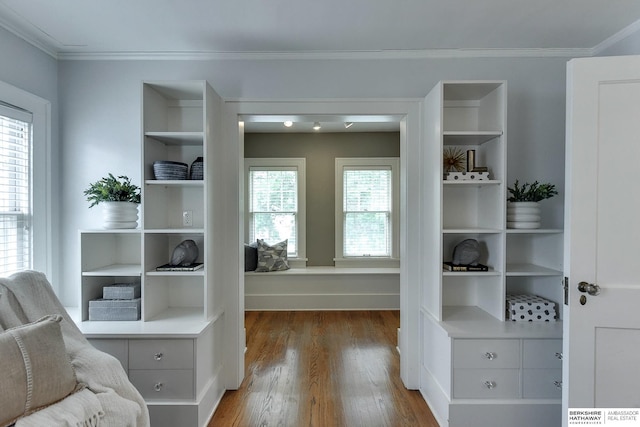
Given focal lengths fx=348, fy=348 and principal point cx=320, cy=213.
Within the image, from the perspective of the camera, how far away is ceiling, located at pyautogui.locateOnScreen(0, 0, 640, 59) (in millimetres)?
2064

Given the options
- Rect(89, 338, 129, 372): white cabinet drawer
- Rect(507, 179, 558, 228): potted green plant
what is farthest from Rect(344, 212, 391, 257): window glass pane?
Answer: Rect(89, 338, 129, 372): white cabinet drawer

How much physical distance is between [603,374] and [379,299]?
3087 millimetres

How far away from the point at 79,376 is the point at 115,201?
1.18 metres

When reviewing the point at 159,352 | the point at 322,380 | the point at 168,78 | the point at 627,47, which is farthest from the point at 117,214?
the point at 627,47

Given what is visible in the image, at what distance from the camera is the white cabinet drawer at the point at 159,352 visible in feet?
6.85

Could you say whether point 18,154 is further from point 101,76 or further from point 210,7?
point 210,7

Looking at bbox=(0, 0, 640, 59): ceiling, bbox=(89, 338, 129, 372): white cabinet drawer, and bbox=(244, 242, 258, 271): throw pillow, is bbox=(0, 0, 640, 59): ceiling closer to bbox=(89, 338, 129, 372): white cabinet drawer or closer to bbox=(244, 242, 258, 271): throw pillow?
bbox=(89, 338, 129, 372): white cabinet drawer

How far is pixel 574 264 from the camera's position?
170 cm

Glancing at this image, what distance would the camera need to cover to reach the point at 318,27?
7.54 feet

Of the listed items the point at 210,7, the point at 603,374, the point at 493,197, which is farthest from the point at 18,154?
the point at 603,374

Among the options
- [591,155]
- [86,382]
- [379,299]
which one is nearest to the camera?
[86,382]

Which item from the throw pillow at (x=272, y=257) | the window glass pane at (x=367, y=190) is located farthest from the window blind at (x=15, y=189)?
the window glass pane at (x=367, y=190)

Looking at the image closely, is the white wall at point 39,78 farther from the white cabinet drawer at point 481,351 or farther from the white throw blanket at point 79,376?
the white cabinet drawer at point 481,351
